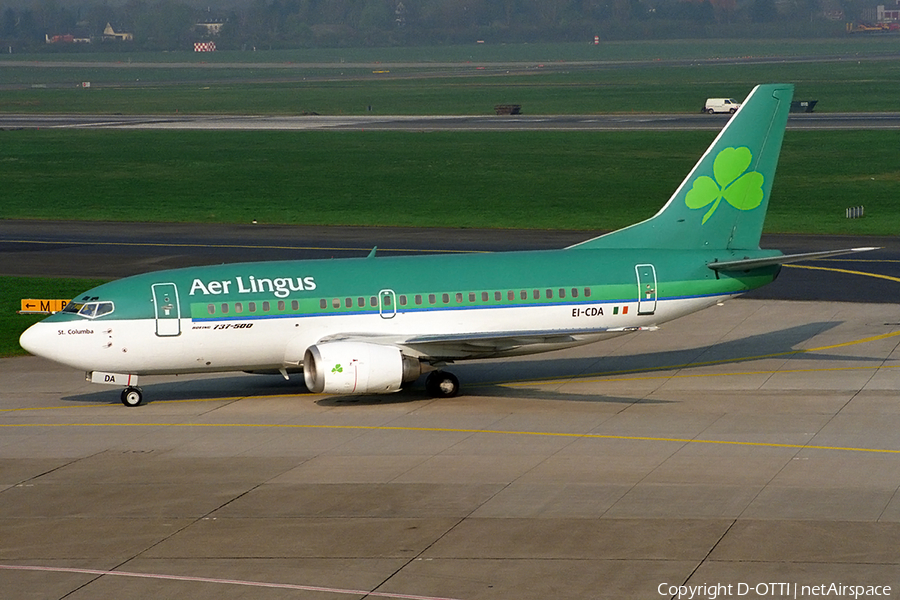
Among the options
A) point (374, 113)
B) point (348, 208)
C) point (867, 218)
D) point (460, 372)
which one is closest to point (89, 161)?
point (348, 208)

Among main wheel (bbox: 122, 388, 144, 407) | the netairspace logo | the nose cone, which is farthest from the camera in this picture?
main wheel (bbox: 122, 388, 144, 407)

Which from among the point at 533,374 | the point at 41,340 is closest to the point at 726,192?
the point at 533,374

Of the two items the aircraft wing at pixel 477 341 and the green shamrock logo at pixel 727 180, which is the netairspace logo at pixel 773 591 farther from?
the green shamrock logo at pixel 727 180

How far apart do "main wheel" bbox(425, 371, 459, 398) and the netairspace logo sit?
1745 cm

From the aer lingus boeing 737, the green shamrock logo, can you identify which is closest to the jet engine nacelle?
the aer lingus boeing 737

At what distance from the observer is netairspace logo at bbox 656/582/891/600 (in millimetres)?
22922

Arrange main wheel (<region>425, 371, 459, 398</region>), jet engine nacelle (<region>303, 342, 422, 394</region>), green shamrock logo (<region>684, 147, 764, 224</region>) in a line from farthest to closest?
1. green shamrock logo (<region>684, 147, 764, 224</region>)
2. main wheel (<region>425, 371, 459, 398</region>)
3. jet engine nacelle (<region>303, 342, 422, 394</region>)

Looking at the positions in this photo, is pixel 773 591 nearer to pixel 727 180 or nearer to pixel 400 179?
pixel 727 180

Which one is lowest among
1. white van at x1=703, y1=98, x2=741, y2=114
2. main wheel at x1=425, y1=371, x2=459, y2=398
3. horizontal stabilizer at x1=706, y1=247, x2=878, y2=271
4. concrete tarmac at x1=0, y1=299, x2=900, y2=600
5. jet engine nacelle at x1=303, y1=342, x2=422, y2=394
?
concrete tarmac at x1=0, y1=299, x2=900, y2=600

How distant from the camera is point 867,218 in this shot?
77.6m

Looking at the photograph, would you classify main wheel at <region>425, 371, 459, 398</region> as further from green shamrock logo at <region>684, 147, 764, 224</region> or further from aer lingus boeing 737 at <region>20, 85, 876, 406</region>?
green shamrock logo at <region>684, 147, 764, 224</region>

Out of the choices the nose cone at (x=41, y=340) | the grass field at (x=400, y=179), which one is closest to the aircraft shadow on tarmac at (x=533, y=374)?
the nose cone at (x=41, y=340)

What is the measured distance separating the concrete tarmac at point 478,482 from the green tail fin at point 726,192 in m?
4.71

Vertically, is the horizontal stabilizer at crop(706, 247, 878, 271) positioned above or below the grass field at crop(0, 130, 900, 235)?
below
